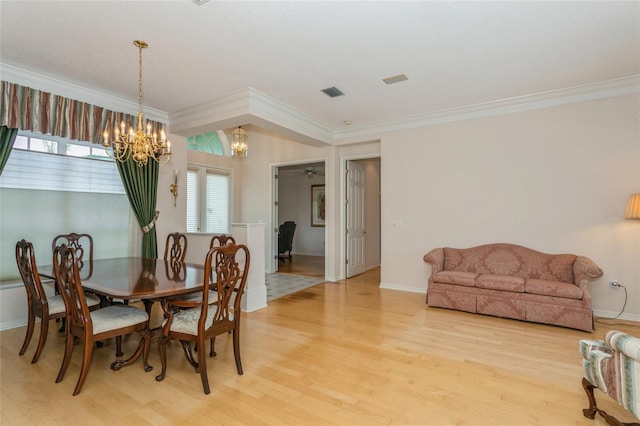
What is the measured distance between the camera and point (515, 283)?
385 cm

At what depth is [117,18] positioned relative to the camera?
2.62 m

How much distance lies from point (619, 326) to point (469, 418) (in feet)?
9.75

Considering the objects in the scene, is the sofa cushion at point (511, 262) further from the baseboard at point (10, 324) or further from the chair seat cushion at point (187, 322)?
the baseboard at point (10, 324)

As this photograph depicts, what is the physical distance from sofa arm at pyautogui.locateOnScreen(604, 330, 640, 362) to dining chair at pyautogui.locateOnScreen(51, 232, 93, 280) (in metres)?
3.84

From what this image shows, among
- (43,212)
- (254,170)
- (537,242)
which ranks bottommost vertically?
(537,242)

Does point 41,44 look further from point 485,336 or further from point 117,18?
point 485,336

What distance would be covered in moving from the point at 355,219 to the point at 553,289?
360cm

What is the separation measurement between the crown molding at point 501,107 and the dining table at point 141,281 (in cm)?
376

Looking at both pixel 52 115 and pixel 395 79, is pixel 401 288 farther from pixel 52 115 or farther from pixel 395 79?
Result: pixel 52 115

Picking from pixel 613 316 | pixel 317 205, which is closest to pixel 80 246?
pixel 613 316

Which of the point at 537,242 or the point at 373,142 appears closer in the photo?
the point at 537,242

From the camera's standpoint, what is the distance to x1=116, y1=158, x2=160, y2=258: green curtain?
4488mm

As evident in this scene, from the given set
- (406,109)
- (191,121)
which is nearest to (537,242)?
(406,109)

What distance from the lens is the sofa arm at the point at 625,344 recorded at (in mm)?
1665
